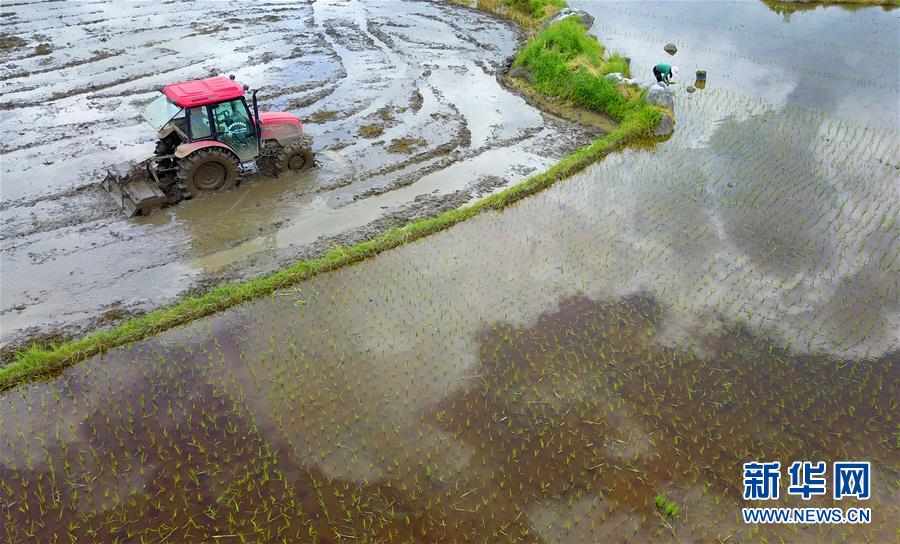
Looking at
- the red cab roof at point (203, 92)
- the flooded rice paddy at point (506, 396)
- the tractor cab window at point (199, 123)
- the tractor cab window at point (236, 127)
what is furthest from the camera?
the tractor cab window at point (236, 127)

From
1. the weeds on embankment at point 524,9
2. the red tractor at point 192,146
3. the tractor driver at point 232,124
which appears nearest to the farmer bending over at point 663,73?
the weeds on embankment at point 524,9

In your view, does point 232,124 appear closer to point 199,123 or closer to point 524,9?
point 199,123

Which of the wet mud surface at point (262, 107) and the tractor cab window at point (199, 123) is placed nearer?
the wet mud surface at point (262, 107)

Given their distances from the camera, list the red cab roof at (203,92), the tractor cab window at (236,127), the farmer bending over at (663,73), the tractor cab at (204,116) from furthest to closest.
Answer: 1. the farmer bending over at (663,73)
2. the tractor cab window at (236,127)
3. the tractor cab at (204,116)
4. the red cab roof at (203,92)

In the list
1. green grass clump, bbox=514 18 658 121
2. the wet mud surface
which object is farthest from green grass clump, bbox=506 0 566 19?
green grass clump, bbox=514 18 658 121

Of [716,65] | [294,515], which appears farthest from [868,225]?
[294,515]
